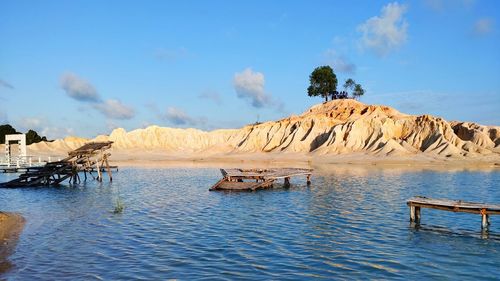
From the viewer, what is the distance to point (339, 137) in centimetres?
8444

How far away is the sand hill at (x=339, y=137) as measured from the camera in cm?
7606

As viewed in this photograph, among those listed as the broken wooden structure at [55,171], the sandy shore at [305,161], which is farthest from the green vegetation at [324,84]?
the broken wooden structure at [55,171]

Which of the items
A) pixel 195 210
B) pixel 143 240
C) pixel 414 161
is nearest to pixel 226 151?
pixel 414 161

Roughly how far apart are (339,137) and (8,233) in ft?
236

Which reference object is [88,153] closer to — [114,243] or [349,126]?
[114,243]

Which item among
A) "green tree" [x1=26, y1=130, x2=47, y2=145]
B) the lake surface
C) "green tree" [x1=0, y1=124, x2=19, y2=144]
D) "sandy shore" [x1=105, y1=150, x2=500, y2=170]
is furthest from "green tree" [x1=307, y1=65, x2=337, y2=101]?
the lake surface

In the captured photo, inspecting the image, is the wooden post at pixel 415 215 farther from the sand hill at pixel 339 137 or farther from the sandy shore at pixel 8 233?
the sand hill at pixel 339 137

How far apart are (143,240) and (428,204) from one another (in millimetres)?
11092

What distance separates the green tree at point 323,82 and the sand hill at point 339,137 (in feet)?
23.9

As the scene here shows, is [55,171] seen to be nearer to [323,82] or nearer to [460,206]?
[460,206]

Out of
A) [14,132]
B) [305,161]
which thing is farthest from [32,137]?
[305,161]

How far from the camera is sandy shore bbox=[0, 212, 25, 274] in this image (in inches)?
515

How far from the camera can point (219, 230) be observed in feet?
58.9

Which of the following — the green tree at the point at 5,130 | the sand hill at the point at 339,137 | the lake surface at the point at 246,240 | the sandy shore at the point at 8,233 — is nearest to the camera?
the lake surface at the point at 246,240
